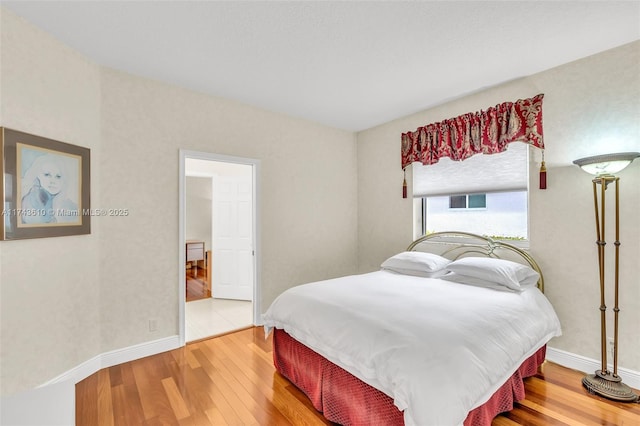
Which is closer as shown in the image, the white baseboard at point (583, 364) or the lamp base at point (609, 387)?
the lamp base at point (609, 387)

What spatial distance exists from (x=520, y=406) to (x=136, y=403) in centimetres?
282

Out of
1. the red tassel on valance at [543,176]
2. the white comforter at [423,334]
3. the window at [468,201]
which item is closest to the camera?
the white comforter at [423,334]

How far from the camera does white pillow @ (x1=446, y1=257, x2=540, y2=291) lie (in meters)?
2.47

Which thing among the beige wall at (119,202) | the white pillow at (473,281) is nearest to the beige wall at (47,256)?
the beige wall at (119,202)

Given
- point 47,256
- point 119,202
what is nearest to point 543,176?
point 119,202

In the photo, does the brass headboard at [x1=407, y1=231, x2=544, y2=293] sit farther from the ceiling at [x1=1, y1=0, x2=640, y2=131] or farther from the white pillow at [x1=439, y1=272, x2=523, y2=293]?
the ceiling at [x1=1, y1=0, x2=640, y2=131]

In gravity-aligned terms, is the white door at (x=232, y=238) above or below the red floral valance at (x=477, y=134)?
below

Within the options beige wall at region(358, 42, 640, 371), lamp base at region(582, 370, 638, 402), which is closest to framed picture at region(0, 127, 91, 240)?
beige wall at region(358, 42, 640, 371)

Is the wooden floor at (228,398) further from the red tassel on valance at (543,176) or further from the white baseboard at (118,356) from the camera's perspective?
the red tassel on valance at (543,176)

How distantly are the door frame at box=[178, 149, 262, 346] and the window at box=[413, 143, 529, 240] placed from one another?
2.14 metres

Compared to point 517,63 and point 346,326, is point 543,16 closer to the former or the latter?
point 517,63

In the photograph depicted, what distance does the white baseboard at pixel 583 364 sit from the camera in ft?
7.52

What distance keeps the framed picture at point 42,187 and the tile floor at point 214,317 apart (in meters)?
1.72

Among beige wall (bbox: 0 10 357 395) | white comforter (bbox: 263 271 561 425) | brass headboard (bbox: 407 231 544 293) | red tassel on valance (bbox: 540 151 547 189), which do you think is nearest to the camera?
white comforter (bbox: 263 271 561 425)
